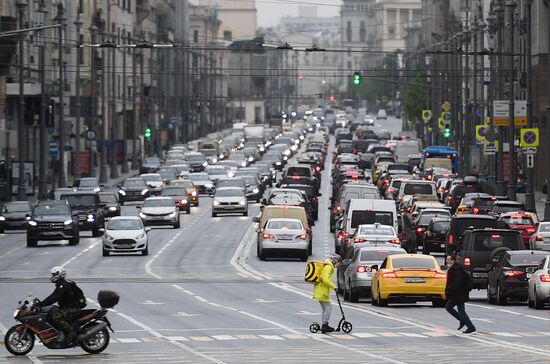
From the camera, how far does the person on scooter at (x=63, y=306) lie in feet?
92.6

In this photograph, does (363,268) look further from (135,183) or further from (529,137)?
(135,183)

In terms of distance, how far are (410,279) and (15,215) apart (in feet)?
134

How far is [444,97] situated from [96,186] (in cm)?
6387

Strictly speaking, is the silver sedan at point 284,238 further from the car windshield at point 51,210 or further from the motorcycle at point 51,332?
the motorcycle at point 51,332

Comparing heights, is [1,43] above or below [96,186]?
above

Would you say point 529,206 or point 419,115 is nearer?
point 529,206

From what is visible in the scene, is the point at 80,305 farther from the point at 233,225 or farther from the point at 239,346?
the point at 233,225

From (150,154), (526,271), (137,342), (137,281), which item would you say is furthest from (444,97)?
(137,342)

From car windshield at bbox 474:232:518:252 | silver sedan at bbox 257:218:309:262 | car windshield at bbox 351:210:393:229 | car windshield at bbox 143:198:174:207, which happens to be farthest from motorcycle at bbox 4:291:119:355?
car windshield at bbox 143:198:174:207

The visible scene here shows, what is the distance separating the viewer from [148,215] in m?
76.2

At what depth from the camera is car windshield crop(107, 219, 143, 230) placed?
61.2 m

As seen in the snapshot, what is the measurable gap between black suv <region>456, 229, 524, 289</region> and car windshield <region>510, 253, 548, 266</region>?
4.39 metres

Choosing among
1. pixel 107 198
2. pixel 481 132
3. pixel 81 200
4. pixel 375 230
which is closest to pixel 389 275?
pixel 375 230

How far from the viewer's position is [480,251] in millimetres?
44594
